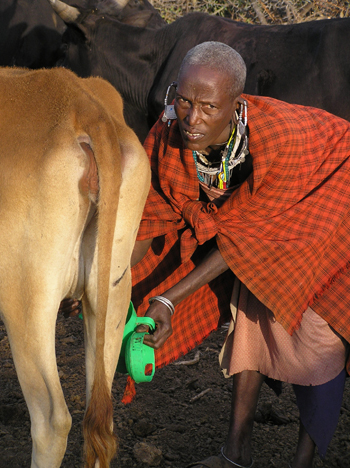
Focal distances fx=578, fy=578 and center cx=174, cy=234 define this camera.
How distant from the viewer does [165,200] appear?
2729mm

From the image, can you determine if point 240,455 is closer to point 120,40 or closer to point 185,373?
point 185,373

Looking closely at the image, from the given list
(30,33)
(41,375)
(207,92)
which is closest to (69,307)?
(41,375)

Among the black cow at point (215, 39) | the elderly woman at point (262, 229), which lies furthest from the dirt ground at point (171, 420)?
the black cow at point (215, 39)

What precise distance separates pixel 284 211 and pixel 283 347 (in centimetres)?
61

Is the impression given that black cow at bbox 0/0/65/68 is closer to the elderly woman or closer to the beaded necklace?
the elderly woman

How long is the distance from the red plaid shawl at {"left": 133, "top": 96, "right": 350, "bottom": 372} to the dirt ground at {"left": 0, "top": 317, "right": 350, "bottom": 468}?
Result: 0.80 m

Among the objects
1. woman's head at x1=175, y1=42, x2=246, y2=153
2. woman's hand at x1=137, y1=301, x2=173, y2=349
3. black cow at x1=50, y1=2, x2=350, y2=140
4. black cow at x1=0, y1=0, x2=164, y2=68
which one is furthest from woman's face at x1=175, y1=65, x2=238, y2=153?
black cow at x1=0, y1=0, x2=164, y2=68

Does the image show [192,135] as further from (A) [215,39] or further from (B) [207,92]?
(A) [215,39]

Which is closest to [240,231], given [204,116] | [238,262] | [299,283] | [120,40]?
[238,262]

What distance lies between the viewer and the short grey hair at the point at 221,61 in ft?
7.57

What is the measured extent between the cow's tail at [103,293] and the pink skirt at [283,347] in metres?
0.84

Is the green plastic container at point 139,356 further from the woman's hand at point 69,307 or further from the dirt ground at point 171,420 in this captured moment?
the dirt ground at point 171,420

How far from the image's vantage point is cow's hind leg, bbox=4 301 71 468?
196 cm

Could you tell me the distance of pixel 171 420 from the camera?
3086 mm
